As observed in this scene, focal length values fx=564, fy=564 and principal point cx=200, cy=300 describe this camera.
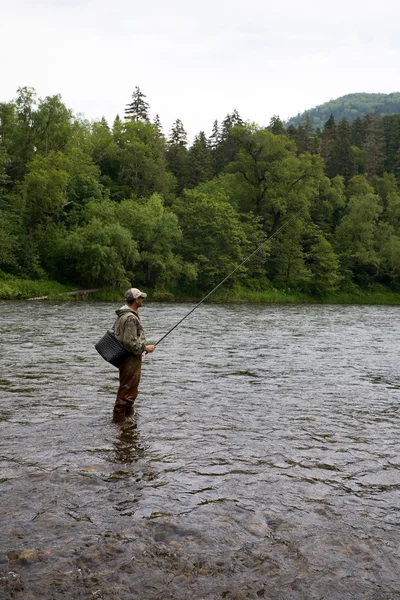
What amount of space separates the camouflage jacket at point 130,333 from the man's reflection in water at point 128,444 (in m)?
1.16

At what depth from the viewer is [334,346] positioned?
20.5 metres

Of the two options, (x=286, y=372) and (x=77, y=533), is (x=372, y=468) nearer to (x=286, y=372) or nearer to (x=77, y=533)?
(x=77, y=533)

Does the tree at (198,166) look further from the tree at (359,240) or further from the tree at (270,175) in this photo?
the tree at (359,240)

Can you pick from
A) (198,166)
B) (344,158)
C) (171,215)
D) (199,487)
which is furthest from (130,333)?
(344,158)

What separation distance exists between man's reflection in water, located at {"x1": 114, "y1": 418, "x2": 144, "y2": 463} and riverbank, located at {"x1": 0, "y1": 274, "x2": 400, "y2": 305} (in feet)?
116

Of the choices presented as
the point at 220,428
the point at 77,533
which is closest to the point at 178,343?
the point at 220,428

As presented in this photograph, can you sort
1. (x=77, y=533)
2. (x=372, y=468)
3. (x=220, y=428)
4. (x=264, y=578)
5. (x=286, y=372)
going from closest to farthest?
(x=264, y=578)
(x=77, y=533)
(x=372, y=468)
(x=220, y=428)
(x=286, y=372)

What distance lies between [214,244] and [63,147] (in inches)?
755

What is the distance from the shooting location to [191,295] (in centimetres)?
5616

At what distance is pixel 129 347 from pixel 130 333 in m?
0.22

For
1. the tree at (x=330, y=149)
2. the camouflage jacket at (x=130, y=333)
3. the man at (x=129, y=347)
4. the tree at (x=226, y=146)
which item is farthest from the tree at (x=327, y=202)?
the camouflage jacket at (x=130, y=333)

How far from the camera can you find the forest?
51438mm

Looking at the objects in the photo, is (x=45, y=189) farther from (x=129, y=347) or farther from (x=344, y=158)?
(x=344, y=158)

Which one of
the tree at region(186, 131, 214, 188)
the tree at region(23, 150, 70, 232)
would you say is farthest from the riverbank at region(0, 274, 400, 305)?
the tree at region(186, 131, 214, 188)
